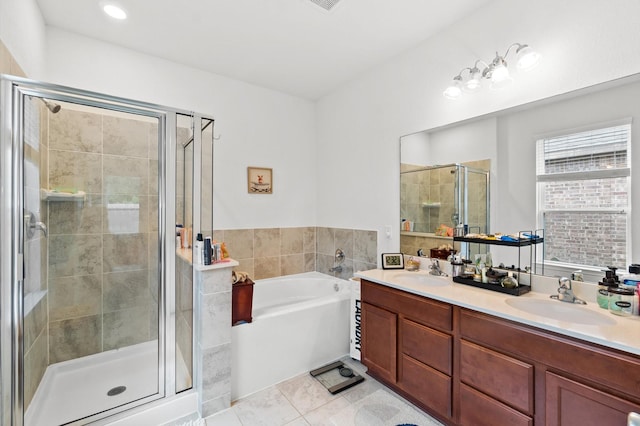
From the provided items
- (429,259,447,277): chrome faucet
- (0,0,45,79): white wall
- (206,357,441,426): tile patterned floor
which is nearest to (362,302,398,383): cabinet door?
(206,357,441,426): tile patterned floor

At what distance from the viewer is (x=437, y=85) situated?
92.0 inches

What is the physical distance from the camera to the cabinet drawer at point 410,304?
5.61 feet

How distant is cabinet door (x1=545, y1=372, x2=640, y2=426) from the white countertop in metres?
0.20

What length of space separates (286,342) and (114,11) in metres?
2.77

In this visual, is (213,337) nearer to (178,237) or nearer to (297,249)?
(178,237)

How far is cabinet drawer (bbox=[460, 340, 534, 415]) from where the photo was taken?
1.34 m

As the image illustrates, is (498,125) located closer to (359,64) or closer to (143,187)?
(359,64)

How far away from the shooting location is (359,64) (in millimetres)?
2828

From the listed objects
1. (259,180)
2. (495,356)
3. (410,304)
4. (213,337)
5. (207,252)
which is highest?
(259,180)

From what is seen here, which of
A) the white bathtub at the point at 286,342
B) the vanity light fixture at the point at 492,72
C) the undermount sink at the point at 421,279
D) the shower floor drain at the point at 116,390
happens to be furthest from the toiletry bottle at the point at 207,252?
the vanity light fixture at the point at 492,72

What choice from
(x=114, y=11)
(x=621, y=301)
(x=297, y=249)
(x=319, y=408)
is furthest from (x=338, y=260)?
(x=114, y=11)

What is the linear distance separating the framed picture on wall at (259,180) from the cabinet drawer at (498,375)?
8.01ft

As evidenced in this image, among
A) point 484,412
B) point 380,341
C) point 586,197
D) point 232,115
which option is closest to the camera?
point 484,412

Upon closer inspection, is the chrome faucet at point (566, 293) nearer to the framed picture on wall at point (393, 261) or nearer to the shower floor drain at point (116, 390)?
the framed picture on wall at point (393, 261)
